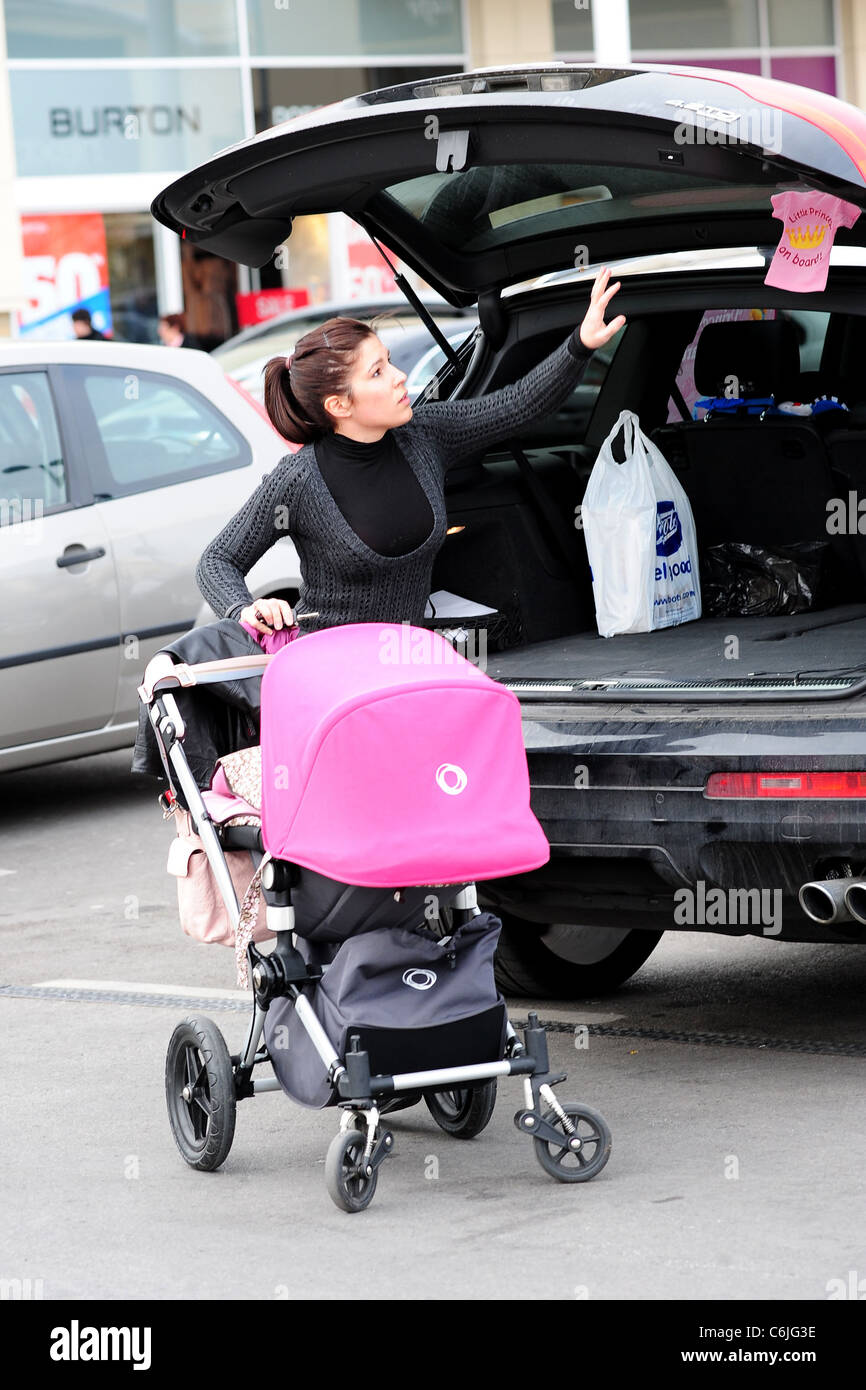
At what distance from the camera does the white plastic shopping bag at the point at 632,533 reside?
5.80m

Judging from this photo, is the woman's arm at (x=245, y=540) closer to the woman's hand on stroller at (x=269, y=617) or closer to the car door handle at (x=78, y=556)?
the woman's hand on stroller at (x=269, y=617)

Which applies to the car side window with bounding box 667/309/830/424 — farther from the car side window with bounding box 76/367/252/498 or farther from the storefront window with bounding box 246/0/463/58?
the storefront window with bounding box 246/0/463/58

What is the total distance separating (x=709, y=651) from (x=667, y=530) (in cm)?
57

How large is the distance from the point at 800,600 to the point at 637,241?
48.4 inches

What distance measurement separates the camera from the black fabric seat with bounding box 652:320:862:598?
239 inches

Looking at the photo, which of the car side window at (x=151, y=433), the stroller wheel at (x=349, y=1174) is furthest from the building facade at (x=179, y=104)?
the stroller wheel at (x=349, y=1174)

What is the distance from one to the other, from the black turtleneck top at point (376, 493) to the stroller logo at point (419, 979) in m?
1.02

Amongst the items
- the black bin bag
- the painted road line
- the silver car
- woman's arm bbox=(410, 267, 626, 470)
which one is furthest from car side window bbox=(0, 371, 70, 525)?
woman's arm bbox=(410, 267, 626, 470)

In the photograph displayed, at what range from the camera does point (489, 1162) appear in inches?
169

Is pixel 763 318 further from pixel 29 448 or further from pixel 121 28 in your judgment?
pixel 121 28

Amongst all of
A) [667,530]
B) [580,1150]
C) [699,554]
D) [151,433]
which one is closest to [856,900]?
[580,1150]

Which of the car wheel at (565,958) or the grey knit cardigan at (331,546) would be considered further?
the car wheel at (565,958)
